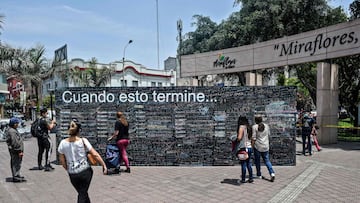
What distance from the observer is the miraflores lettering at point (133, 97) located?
884cm

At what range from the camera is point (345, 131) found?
18922 millimetres

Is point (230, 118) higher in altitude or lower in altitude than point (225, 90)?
lower

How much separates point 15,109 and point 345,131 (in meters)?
44.5

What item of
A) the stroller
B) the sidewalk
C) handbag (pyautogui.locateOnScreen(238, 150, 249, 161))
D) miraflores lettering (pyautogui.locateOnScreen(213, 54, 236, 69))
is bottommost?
the sidewalk

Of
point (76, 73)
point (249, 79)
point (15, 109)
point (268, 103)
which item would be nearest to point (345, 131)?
point (249, 79)

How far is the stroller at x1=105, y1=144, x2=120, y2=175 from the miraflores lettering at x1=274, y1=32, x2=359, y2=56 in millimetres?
10352

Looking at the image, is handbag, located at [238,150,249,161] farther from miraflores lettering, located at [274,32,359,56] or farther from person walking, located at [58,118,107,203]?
miraflores lettering, located at [274,32,359,56]

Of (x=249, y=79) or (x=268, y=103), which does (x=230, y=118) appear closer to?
(x=268, y=103)

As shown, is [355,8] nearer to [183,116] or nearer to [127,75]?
[183,116]

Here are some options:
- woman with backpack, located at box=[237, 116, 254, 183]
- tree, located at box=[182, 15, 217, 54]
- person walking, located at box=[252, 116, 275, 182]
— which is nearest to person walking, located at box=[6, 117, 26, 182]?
woman with backpack, located at box=[237, 116, 254, 183]

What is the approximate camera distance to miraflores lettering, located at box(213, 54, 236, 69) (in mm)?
18438

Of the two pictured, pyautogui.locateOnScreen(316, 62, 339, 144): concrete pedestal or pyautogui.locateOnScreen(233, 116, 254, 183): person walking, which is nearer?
pyautogui.locateOnScreen(233, 116, 254, 183): person walking

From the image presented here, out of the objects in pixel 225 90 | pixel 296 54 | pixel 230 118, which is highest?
pixel 296 54

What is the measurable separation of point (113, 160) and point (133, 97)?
196 centimetres
